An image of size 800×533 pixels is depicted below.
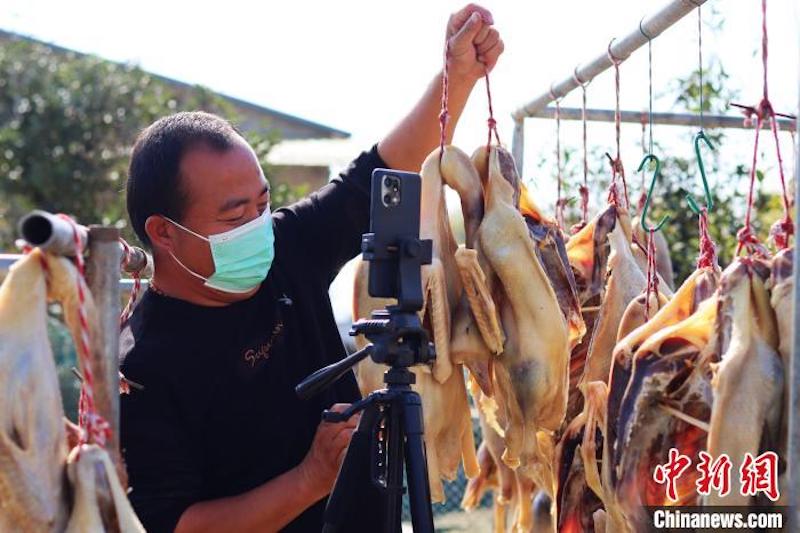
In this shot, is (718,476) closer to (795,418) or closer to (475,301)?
(795,418)

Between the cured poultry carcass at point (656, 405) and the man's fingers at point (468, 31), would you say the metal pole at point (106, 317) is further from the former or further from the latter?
the man's fingers at point (468, 31)

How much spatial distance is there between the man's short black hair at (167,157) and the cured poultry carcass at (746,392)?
118 centimetres

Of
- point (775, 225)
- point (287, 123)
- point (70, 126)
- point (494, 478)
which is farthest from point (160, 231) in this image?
point (287, 123)

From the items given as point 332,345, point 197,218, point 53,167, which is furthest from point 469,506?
point 53,167

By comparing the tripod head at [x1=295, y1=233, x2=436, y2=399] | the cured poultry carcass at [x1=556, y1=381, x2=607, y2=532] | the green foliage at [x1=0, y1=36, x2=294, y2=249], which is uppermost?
the green foliage at [x1=0, y1=36, x2=294, y2=249]

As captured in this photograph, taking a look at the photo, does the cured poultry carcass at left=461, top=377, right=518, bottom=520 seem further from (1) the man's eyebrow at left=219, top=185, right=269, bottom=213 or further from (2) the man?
(1) the man's eyebrow at left=219, top=185, right=269, bottom=213

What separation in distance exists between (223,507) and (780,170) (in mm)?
1338

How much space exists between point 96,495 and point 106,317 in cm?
28

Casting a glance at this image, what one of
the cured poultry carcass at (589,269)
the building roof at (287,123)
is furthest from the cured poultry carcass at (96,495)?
the building roof at (287,123)

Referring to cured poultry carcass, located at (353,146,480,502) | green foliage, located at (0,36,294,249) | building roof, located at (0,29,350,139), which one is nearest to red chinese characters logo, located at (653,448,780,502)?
cured poultry carcass, located at (353,146,480,502)

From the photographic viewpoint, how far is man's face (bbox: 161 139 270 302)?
2.47m

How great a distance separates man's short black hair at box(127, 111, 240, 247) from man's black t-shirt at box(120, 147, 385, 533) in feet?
0.72

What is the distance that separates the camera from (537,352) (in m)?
2.51

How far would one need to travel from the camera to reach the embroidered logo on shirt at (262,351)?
2588 mm
